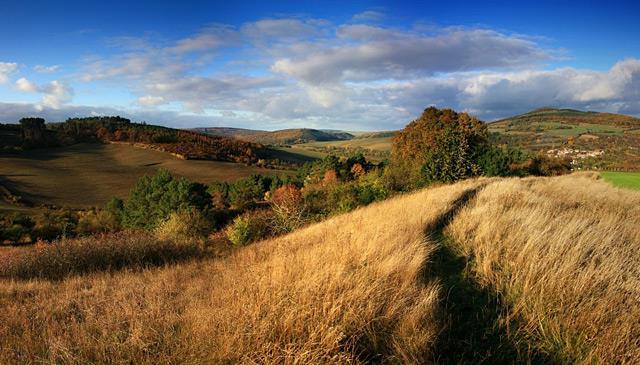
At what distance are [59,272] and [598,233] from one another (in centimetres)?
1781

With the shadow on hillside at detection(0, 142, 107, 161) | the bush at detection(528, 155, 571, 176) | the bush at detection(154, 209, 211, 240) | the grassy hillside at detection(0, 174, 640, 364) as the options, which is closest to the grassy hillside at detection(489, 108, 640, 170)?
the bush at detection(528, 155, 571, 176)

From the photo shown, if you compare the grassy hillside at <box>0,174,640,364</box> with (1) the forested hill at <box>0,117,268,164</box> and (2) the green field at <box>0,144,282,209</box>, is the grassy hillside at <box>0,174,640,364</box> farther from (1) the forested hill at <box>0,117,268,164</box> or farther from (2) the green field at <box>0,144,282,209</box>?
(1) the forested hill at <box>0,117,268,164</box>

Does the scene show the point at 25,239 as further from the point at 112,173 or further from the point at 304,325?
the point at 304,325

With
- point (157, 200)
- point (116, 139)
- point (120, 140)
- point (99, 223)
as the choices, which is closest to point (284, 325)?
point (157, 200)

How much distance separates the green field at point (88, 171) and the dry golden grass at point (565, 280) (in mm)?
80739

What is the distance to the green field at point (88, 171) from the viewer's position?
3012 inches

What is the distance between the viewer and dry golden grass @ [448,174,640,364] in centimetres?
382

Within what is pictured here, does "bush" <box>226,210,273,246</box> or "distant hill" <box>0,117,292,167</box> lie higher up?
"distant hill" <box>0,117,292,167</box>

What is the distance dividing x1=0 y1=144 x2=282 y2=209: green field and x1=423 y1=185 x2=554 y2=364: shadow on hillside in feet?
264

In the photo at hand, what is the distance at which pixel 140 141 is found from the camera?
128000mm

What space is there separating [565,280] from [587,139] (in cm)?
14341

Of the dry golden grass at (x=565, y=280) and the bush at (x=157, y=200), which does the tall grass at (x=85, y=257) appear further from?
the bush at (x=157, y=200)

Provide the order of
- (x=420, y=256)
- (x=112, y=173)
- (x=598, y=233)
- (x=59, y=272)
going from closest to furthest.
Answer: (x=420, y=256) < (x=598, y=233) < (x=59, y=272) < (x=112, y=173)

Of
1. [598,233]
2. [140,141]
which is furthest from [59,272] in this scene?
[140,141]
